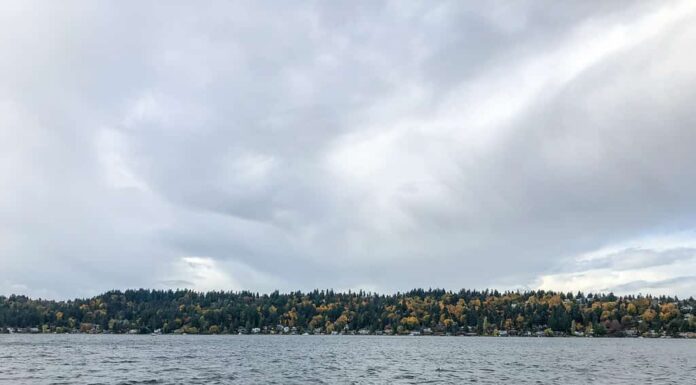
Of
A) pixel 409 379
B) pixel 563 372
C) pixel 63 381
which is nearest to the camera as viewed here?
pixel 63 381

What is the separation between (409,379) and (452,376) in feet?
29.3

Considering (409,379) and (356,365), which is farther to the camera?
(356,365)

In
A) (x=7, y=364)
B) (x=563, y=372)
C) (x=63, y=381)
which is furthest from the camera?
(x=7, y=364)

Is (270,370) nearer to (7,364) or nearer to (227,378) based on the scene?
(227,378)

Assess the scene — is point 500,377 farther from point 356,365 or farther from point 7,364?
point 7,364

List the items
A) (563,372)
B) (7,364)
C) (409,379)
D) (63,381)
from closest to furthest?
(63,381)
(409,379)
(563,372)
(7,364)

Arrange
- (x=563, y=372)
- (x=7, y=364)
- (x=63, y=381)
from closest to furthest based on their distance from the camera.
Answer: (x=63, y=381), (x=563, y=372), (x=7, y=364)

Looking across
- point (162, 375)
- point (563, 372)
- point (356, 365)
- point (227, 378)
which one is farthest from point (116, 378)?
point (563, 372)

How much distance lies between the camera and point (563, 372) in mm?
107062

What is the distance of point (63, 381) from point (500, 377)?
2459 inches

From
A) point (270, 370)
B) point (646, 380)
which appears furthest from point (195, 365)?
point (646, 380)

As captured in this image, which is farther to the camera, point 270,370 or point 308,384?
point 270,370

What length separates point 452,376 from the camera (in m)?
97.4

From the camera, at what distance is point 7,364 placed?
114688 millimetres
